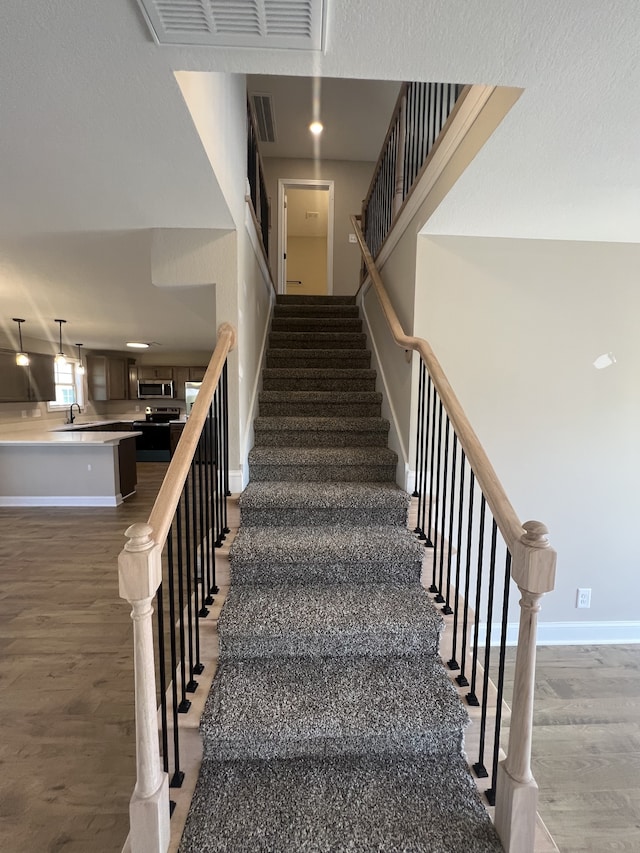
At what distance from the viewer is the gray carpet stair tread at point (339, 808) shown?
115 cm

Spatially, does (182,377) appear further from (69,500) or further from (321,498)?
(321,498)

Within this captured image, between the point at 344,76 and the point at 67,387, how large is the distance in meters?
8.06

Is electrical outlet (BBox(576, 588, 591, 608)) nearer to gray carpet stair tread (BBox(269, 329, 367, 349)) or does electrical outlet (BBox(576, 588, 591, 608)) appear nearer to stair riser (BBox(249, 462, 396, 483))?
stair riser (BBox(249, 462, 396, 483))

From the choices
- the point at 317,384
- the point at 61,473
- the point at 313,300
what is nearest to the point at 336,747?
the point at 317,384

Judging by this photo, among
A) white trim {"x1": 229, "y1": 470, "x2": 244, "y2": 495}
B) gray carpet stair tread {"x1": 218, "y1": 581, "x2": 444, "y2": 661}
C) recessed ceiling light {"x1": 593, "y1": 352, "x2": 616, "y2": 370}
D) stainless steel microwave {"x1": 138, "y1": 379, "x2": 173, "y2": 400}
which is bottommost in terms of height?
gray carpet stair tread {"x1": 218, "y1": 581, "x2": 444, "y2": 661}

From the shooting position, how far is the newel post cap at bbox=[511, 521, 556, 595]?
109 centimetres

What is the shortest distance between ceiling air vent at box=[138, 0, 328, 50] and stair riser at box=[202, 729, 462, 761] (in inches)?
84.1

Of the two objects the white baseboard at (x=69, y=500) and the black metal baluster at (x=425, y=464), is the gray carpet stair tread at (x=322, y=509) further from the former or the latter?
the white baseboard at (x=69, y=500)

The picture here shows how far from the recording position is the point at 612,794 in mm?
1828

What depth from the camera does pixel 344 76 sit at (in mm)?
1245

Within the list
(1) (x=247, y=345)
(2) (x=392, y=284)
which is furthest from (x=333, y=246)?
(1) (x=247, y=345)

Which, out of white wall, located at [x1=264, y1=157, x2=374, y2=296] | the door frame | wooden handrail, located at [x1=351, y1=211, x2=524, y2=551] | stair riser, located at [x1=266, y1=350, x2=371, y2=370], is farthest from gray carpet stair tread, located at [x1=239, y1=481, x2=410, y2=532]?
the door frame

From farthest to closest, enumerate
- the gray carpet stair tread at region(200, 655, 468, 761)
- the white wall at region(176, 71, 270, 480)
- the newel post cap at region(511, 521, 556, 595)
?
the white wall at region(176, 71, 270, 480)
the gray carpet stair tread at region(200, 655, 468, 761)
the newel post cap at region(511, 521, 556, 595)

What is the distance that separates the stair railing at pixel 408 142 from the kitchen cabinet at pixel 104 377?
640 cm
